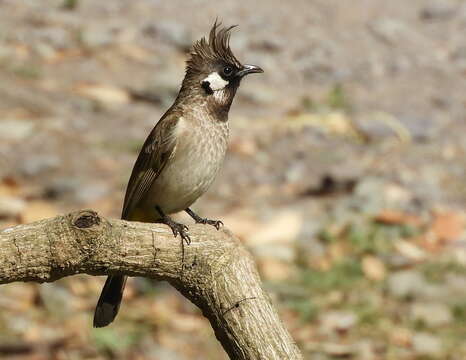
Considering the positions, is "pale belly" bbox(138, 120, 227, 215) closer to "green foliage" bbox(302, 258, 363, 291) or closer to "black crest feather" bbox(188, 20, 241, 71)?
"black crest feather" bbox(188, 20, 241, 71)

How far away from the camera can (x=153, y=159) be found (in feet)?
16.2

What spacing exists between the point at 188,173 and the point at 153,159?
0.20 m

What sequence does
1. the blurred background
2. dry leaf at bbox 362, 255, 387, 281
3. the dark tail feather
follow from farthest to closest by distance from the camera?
dry leaf at bbox 362, 255, 387, 281 → the blurred background → the dark tail feather

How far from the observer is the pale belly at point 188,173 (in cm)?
484

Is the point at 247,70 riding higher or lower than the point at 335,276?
lower

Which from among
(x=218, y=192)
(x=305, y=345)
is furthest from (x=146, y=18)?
(x=305, y=345)

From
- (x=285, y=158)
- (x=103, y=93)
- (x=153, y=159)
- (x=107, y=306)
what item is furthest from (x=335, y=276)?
(x=107, y=306)

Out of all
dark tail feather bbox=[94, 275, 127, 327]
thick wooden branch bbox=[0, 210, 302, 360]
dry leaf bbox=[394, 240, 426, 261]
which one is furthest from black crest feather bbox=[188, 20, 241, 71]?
dry leaf bbox=[394, 240, 426, 261]

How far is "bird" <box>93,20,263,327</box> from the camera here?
16.0 ft

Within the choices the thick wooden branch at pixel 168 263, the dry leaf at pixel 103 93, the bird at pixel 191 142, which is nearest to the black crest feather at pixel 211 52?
the bird at pixel 191 142

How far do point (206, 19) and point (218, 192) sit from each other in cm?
363

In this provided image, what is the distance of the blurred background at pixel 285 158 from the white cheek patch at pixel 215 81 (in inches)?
89.3

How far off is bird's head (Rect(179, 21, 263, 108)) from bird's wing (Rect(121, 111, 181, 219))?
19 cm

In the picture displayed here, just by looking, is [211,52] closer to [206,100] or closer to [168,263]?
[206,100]
